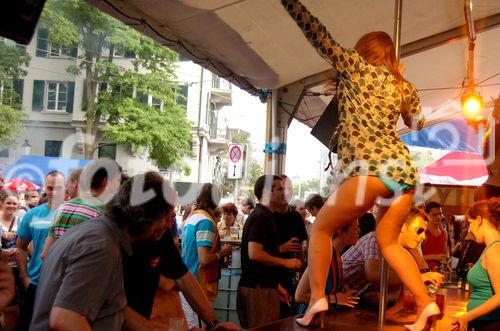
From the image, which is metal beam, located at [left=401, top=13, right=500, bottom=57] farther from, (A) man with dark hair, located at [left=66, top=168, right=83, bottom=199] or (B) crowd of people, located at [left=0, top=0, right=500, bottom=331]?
(A) man with dark hair, located at [left=66, top=168, right=83, bottom=199]

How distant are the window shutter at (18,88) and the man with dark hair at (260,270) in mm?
15349

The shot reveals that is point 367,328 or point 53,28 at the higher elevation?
point 53,28

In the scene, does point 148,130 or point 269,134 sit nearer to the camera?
point 269,134

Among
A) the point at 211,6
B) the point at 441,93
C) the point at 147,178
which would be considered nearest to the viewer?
the point at 147,178

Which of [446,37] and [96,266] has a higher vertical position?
[446,37]

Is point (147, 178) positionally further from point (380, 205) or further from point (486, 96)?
point (486, 96)

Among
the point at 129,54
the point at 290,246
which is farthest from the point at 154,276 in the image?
the point at 129,54

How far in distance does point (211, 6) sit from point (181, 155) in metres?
16.4

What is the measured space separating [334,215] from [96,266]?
0.97m

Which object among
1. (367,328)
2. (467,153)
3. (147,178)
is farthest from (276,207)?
(467,153)

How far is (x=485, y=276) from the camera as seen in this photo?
3014mm

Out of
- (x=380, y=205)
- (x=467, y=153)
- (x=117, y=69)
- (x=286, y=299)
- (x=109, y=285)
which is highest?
(x=117, y=69)

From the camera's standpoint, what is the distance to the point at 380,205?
259 cm

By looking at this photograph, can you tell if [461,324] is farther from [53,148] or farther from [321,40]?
[53,148]
